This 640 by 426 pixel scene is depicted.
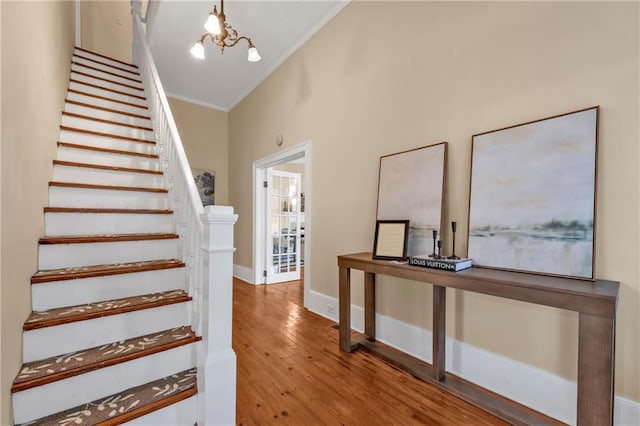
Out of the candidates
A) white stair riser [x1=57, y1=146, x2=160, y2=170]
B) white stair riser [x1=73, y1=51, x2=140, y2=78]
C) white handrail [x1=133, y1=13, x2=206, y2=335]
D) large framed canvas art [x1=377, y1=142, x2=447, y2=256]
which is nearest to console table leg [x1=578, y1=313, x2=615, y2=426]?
large framed canvas art [x1=377, y1=142, x2=447, y2=256]

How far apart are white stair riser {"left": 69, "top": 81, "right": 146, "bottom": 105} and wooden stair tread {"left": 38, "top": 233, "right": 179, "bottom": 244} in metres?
2.13

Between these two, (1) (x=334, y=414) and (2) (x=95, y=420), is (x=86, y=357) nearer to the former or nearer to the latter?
(2) (x=95, y=420)

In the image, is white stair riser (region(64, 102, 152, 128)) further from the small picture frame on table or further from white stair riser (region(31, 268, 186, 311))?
the small picture frame on table

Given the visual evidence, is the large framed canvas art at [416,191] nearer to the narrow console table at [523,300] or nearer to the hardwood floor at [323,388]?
the narrow console table at [523,300]

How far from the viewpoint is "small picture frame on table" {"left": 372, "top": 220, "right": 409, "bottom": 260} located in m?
2.06

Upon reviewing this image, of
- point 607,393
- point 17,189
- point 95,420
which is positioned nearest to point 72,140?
point 17,189

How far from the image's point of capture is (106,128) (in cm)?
276

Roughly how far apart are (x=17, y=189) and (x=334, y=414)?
1.90 metres

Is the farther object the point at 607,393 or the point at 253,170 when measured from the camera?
the point at 253,170

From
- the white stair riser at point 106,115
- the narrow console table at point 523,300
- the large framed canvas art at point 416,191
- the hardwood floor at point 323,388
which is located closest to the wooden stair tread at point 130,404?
the hardwood floor at point 323,388

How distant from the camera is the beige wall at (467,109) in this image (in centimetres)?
134

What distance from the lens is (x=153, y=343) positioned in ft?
4.88

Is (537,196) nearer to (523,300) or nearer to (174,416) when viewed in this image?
(523,300)

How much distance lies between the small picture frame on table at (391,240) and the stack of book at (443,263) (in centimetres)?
19
